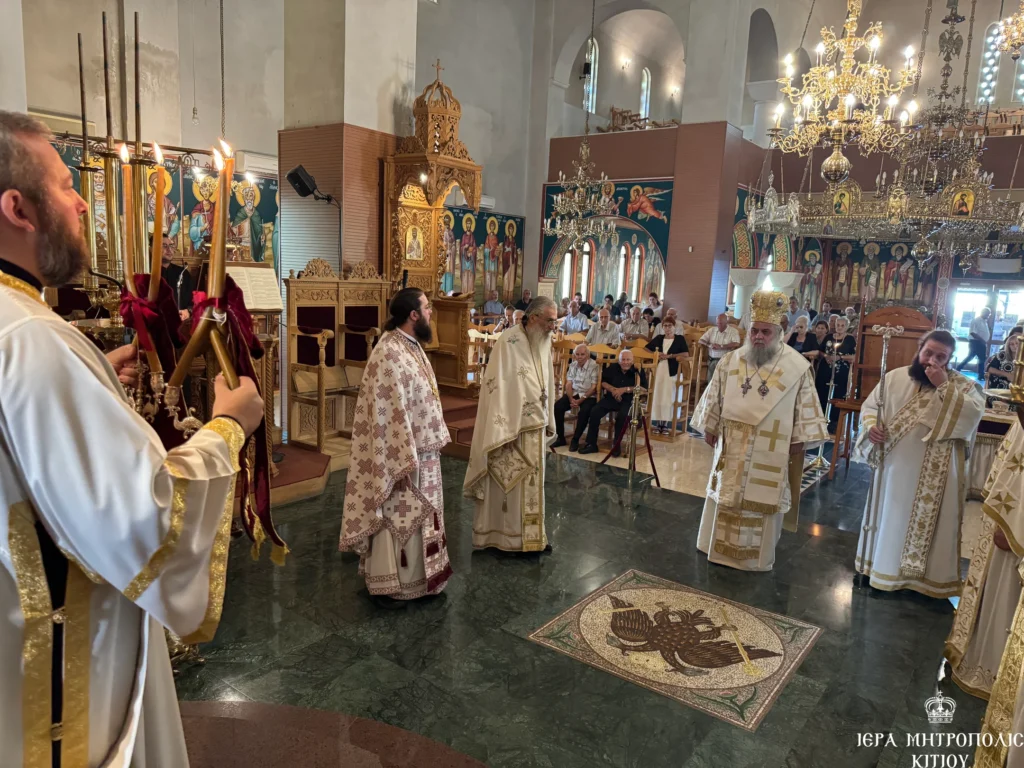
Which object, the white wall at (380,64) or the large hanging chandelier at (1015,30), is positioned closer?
the large hanging chandelier at (1015,30)

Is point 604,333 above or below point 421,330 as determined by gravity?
below

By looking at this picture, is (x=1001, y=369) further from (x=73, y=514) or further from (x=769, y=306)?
(x=73, y=514)

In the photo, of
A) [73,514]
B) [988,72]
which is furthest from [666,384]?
[988,72]

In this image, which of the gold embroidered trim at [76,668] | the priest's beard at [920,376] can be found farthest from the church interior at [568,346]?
the gold embroidered trim at [76,668]

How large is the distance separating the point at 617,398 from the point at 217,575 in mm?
7429

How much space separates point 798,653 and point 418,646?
6.76 ft

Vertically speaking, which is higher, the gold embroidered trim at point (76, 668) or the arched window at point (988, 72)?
the arched window at point (988, 72)

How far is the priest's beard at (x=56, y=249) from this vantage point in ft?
4.09

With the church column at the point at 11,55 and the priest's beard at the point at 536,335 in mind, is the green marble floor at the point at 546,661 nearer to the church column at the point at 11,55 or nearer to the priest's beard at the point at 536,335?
the priest's beard at the point at 536,335

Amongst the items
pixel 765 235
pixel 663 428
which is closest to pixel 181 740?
pixel 663 428

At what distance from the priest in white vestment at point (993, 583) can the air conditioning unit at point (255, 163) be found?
13439 mm

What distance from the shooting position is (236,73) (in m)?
13.9

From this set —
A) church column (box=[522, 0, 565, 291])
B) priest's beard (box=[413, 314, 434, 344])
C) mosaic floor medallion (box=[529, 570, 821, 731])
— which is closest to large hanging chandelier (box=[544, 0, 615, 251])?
church column (box=[522, 0, 565, 291])

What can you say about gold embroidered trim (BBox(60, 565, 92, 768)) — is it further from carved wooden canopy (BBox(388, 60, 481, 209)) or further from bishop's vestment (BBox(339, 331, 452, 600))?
carved wooden canopy (BBox(388, 60, 481, 209))
